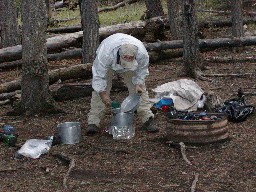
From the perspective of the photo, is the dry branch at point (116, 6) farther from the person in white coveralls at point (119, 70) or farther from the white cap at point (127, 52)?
the white cap at point (127, 52)

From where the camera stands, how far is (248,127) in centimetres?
792

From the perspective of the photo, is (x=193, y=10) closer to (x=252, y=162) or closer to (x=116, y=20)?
(x=252, y=162)

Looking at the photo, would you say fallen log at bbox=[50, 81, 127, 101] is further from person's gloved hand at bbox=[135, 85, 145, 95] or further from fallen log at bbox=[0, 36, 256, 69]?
fallen log at bbox=[0, 36, 256, 69]

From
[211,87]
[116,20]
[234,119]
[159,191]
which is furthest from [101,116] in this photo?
[116,20]

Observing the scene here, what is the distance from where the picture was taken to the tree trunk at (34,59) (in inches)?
350

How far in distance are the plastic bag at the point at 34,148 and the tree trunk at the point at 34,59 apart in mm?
1938

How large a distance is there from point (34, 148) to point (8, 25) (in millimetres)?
8499

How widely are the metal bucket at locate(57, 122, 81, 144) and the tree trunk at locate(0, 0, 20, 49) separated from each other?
7.89 m

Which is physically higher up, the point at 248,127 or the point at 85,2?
the point at 85,2

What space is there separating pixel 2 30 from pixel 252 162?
10.0 meters

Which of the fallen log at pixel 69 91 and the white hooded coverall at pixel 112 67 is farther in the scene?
the fallen log at pixel 69 91

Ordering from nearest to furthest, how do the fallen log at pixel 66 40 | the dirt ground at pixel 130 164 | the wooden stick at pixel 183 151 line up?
the dirt ground at pixel 130 164
the wooden stick at pixel 183 151
the fallen log at pixel 66 40

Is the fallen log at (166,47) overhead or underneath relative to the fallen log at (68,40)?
underneath

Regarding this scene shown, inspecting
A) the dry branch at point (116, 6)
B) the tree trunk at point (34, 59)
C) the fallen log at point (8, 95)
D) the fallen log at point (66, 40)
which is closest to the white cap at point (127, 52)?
the tree trunk at point (34, 59)
